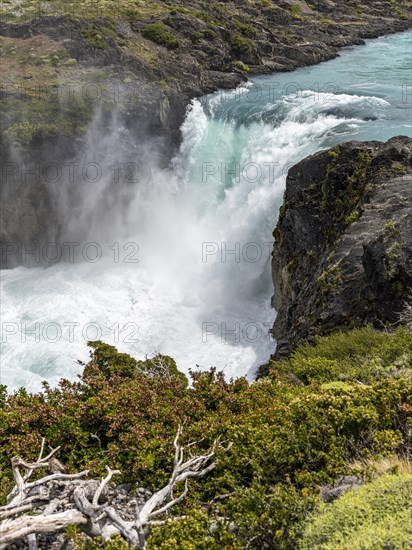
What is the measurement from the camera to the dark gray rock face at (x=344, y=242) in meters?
12.2

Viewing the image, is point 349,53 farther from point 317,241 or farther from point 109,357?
point 109,357

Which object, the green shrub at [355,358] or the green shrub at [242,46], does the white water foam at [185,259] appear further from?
the green shrub at [242,46]

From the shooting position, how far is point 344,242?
1423cm

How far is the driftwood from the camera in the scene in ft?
16.0

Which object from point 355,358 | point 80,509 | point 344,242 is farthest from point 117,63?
point 80,509

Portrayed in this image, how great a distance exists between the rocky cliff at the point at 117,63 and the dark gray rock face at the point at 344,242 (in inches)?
560

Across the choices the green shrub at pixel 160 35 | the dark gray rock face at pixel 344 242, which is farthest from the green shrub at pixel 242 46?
the dark gray rock face at pixel 344 242

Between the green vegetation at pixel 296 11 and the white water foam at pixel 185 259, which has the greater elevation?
the green vegetation at pixel 296 11

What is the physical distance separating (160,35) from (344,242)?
3205 centimetres

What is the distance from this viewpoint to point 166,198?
93.8 feet

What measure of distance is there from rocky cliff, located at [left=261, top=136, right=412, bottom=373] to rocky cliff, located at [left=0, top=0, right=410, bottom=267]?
14177 millimetres

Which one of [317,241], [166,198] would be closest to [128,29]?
[166,198]

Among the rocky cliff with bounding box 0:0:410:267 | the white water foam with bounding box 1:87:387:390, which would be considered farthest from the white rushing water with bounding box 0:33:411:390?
the rocky cliff with bounding box 0:0:410:267

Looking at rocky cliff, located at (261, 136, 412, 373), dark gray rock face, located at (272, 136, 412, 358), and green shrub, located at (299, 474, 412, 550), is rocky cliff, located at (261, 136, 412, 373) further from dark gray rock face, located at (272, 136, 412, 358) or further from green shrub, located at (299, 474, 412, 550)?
green shrub, located at (299, 474, 412, 550)
